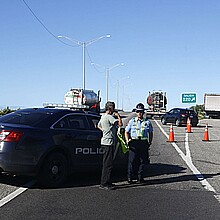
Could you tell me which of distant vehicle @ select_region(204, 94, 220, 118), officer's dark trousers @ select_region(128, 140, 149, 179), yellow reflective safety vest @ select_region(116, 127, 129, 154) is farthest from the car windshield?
distant vehicle @ select_region(204, 94, 220, 118)

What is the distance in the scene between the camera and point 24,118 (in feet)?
29.8

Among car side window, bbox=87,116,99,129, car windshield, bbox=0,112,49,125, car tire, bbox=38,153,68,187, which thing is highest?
car windshield, bbox=0,112,49,125

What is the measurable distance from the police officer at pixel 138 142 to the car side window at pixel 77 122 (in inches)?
36.8

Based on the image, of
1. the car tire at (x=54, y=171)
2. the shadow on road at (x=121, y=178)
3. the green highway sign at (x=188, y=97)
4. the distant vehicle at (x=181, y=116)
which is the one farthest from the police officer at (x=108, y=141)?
the green highway sign at (x=188, y=97)

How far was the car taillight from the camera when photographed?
27.2 feet

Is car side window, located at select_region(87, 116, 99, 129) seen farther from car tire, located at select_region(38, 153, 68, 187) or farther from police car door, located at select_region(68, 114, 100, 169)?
car tire, located at select_region(38, 153, 68, 187)

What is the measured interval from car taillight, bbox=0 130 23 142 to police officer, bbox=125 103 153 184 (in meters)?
2.44

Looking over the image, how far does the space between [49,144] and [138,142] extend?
2.01 m

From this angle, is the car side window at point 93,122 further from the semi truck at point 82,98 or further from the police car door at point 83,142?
the semi truck at point 82,98

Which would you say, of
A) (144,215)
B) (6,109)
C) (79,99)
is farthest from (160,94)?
(144,215)

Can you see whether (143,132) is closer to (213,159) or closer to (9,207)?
(9,207)

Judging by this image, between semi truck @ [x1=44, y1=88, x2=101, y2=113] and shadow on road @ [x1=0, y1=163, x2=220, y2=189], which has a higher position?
semi truck @ [x1=44, y1=88, x2=101, y2=113]

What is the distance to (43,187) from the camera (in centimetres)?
878

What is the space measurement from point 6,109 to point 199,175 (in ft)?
84.3
